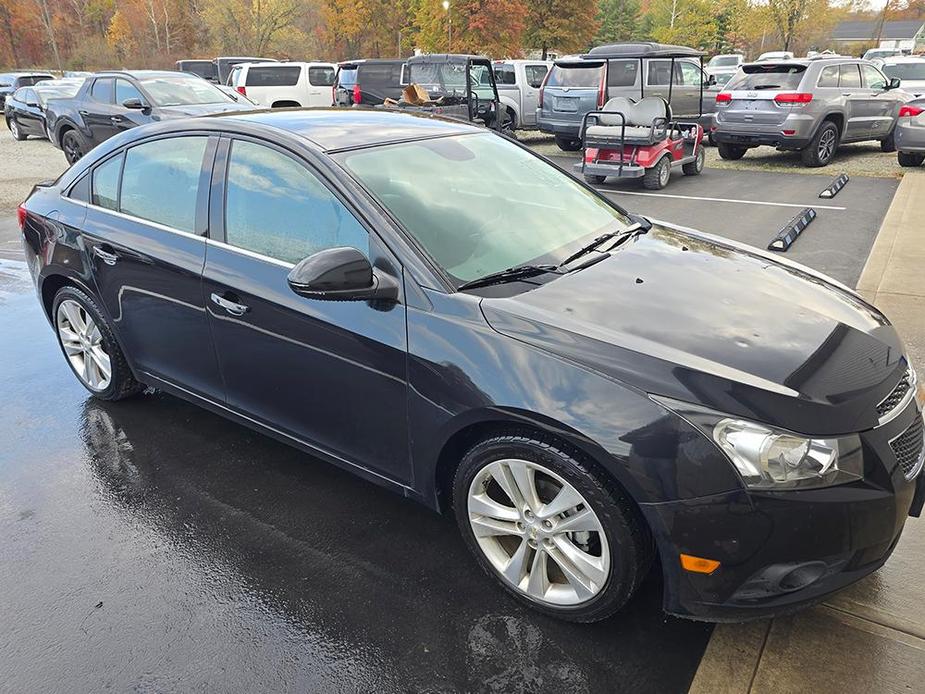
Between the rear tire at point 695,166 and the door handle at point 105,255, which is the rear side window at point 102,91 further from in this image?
the door handle at point 105,255

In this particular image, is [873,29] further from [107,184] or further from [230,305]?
[230,305]

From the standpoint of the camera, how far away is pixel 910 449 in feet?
7.59

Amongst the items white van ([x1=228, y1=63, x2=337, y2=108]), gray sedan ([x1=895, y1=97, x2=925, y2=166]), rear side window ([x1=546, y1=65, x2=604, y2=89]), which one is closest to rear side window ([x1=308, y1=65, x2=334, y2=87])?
white van ([x1=228, y1=63, x2=337, y2=108])

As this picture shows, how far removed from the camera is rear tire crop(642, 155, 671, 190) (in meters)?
10.9

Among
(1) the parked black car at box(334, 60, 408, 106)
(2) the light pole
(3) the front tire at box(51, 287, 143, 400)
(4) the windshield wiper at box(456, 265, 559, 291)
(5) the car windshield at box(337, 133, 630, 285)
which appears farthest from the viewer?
(2) the light pole

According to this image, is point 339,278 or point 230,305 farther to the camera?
point 230,305

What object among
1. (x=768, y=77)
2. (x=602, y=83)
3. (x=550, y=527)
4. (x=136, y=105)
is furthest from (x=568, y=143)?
(x=550, y=527)

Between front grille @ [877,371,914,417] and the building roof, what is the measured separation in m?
91.1

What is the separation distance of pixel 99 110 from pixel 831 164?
528 inches

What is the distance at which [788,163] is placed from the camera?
44.4 ft

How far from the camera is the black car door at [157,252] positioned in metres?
3.33

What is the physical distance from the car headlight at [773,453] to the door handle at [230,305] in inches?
73.9

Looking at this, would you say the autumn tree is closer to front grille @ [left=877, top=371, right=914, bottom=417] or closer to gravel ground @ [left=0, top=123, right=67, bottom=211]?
gravel ground @ [left=0, top=123, right=67, bottom=211]

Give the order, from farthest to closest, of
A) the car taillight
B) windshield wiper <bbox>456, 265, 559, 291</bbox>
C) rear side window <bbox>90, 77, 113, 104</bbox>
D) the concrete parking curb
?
rear side window <bbox>90, 77, 113, 104</bbox>
the car taillight
windshield wiper <bbox>456, 265, 559, 291</bbox>
the concrete parking curb
